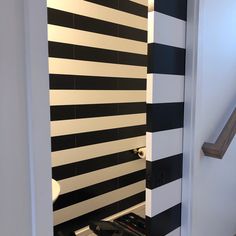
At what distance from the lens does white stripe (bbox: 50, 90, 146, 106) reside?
1.90m

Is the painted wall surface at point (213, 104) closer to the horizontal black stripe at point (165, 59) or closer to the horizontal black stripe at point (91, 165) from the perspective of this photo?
→ the horizontal black stripe at point (165, 59)

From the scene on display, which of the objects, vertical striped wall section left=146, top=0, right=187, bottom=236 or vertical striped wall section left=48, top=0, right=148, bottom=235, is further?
vertical striped wall section left=48, top=0, right=148, bottom=235

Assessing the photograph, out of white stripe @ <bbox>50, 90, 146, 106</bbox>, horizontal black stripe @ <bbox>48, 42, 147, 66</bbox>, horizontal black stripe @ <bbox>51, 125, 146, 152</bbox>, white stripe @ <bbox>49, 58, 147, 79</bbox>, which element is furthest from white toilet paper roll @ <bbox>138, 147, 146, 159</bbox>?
horizontal black stripe @ <bbox>48, 42, 147, 66</bbox>

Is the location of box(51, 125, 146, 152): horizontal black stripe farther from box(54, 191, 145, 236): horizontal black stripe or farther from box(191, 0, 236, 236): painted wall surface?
box(191, 0, 236, 236): painted wall surface

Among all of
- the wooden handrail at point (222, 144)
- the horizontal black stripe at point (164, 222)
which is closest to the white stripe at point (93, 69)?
the wooden handrail at point (222, 144)

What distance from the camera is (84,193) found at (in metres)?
2.17

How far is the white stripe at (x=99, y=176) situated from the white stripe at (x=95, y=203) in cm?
15

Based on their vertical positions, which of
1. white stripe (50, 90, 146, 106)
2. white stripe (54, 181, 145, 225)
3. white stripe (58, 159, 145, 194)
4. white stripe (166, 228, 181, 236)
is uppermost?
white stripe (50, 90, 146, 106)

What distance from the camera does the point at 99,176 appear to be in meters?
2.26

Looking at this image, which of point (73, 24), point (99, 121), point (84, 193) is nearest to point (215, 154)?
point (99, 121)

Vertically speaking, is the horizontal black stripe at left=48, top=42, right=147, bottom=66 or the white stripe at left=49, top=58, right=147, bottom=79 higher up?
the horizontal black stripe at left=48, top=42, right=147, bottom=66

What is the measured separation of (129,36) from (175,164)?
1.43 meters

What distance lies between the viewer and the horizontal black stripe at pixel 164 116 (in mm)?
1251

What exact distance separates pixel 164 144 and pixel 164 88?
0.95 ft
